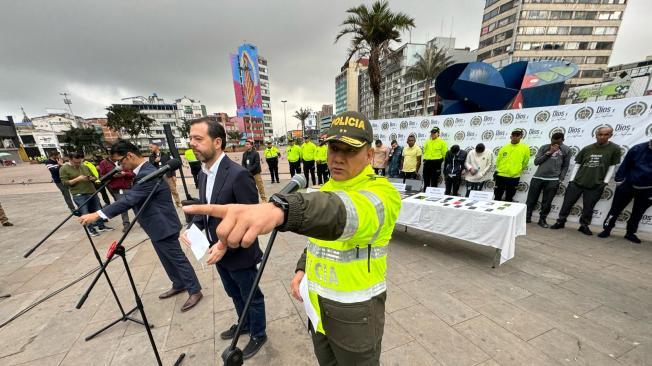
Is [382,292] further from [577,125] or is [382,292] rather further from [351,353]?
[577,125]

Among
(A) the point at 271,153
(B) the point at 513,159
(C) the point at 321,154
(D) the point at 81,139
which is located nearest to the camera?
(B) the point at 513,159

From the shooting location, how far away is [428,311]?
2697 mm

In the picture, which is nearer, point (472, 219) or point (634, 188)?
point (472, 219)

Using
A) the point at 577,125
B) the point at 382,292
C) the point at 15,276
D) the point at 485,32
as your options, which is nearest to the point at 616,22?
the point at 485,32

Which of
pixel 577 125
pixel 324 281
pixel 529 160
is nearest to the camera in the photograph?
pixel 324 281

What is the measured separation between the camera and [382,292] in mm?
1277

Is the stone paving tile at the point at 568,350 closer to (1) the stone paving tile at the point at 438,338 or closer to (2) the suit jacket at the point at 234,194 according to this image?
(1) the stone paving tile at the point at 438,338

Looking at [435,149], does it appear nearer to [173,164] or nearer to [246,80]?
[173,164]

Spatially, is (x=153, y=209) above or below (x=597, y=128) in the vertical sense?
below

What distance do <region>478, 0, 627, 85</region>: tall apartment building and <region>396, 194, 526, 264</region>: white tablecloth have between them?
48819mm

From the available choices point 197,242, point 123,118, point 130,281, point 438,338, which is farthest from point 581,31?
point 123,118

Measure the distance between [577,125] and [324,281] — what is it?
6.92 m

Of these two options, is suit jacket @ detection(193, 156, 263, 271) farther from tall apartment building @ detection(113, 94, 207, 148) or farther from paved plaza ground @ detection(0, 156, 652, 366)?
tall apartment building @ detection(113, 94, 207, 148)

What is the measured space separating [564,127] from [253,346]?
7364 millimetres
